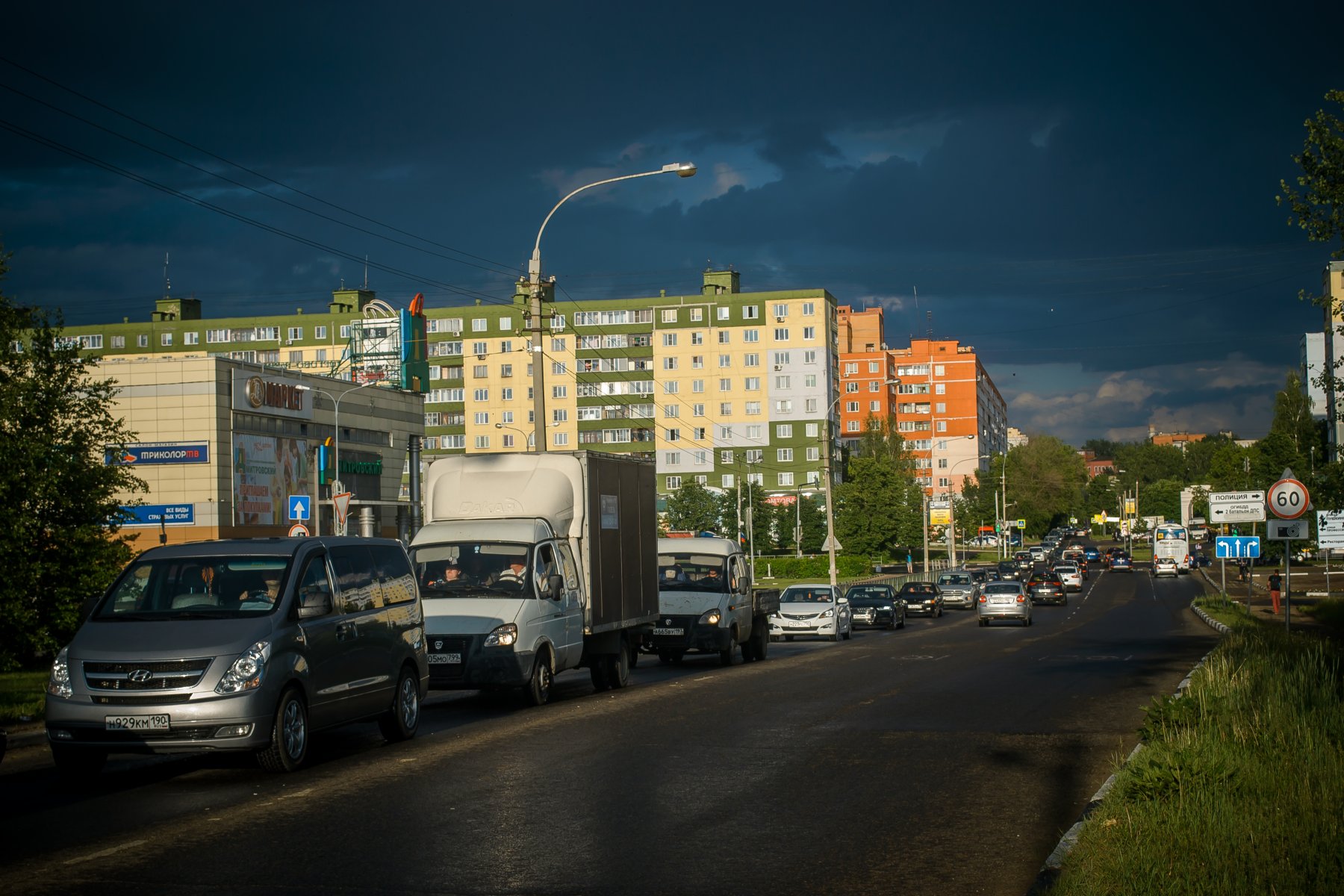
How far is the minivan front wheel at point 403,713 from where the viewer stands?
1291 centimetres

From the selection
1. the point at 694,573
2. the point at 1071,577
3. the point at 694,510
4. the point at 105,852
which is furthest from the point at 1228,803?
the point at 694,510

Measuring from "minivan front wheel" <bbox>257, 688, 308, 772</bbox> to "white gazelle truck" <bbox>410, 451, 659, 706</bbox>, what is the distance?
4127 mm

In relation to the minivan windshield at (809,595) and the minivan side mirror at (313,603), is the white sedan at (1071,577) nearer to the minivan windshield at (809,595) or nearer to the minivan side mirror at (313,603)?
the minivan windshield at (809,595)

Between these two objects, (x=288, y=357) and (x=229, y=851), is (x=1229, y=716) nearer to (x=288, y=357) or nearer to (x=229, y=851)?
(x=229, y=851)

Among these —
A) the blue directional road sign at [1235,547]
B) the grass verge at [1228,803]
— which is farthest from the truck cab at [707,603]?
the blue directional road sign at [1235,547]

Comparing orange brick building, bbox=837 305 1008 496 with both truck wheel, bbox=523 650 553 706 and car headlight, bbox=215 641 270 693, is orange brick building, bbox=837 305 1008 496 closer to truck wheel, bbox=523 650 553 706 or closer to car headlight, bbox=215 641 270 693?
truck wheel, bbox=523 650 553 706

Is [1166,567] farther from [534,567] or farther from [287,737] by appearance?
[287,737]

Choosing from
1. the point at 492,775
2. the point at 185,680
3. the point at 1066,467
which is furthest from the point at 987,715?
the point at 1066,467

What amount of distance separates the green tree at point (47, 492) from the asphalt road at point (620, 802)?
8845mm

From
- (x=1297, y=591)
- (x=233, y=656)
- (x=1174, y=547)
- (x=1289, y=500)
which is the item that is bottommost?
(x=1297, y=591)

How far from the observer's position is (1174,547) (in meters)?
96.2

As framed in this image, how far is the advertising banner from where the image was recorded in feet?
215

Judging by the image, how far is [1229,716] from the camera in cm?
979

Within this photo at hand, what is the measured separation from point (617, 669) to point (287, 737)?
870 cm
